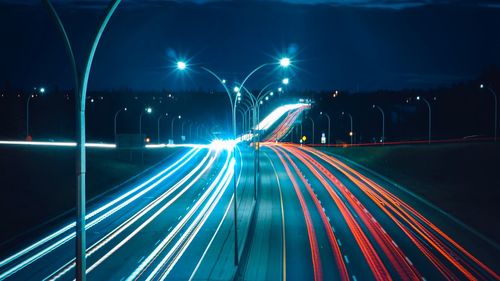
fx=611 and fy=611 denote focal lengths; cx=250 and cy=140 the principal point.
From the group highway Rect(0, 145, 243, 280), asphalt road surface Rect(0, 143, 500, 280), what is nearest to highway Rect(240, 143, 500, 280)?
asphalt road surface Rect(0, 143, 500, 280)

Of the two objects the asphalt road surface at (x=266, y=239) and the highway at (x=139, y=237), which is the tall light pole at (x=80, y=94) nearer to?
the asphalt road surface at (x=266, y=239)

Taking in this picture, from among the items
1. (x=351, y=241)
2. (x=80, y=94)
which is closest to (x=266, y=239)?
(x=351, y=241)

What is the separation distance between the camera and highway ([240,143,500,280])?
27.8 m

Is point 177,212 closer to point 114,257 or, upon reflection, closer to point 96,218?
point 96,218

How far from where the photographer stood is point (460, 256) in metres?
31.6

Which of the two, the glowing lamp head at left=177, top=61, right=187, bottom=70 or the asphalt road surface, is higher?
the glowing lamp head at left=177, top=61, right=187, bottom=70

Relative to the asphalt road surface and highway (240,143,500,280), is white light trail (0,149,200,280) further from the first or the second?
highway (240,143,500,280)

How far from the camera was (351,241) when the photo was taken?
35.1 metres

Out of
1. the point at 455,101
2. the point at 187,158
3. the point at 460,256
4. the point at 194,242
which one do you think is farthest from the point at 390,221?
the point at 455,101

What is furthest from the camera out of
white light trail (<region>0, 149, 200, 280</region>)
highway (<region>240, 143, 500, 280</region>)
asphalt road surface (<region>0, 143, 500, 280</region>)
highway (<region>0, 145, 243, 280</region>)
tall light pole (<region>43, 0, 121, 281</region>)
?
white light trail (<region>0, 149, 200, 280</region>)

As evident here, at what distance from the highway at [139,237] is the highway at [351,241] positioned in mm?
3453

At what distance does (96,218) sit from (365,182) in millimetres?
32537

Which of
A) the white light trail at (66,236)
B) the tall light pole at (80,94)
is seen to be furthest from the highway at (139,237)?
the tall light pole at (80,94)

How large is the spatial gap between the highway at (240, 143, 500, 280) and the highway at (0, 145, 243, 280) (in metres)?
3.45
